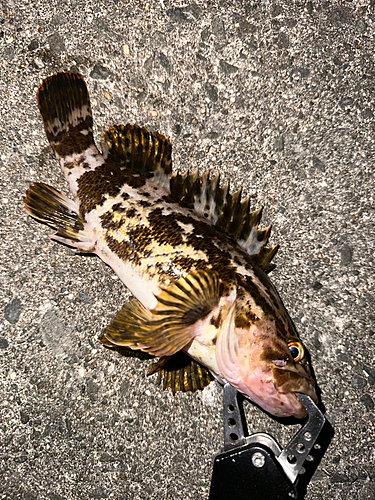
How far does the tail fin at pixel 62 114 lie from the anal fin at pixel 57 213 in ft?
0.74

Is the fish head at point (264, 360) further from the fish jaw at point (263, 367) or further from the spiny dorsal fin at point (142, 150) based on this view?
the spiny dorsal fin at point (142, 150)

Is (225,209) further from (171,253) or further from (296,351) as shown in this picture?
(296,351)

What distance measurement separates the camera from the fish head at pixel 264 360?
77.9 inches

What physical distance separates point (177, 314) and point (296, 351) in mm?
563

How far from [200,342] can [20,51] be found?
196cm

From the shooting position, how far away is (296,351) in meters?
2.08

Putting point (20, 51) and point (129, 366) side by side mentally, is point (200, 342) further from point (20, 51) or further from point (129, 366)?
point (20, 51)

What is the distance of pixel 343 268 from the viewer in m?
2.63

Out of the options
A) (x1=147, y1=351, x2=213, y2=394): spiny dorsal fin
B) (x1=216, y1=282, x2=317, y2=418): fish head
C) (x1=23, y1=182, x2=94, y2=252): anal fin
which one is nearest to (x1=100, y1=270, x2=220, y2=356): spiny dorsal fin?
(x1=216, y1=282, x2=317, y2=418): fish head

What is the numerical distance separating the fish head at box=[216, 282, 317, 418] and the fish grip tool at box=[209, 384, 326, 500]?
88mm

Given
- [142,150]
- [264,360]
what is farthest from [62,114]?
[264,360]

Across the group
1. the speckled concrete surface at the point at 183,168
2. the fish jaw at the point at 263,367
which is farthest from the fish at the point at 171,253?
the speckled concrete surface at the point at 183,168

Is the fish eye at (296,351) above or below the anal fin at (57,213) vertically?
above

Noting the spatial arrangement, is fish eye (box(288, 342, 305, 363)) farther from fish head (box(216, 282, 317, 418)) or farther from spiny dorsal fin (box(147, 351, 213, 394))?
spiny dorsal fin (box(147, 351, 213, 394))
